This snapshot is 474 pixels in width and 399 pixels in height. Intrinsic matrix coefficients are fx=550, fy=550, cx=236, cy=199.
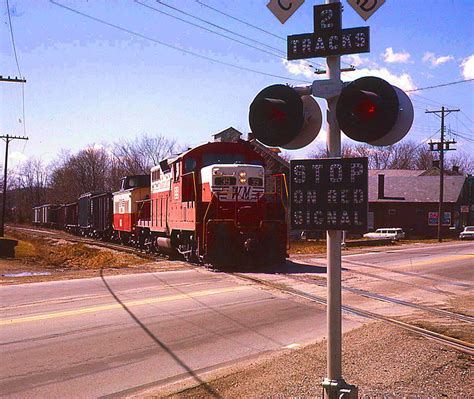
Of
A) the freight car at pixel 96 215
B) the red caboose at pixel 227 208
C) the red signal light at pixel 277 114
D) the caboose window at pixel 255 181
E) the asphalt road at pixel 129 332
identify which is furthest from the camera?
the freight car at pixel 96 215

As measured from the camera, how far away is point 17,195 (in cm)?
13212

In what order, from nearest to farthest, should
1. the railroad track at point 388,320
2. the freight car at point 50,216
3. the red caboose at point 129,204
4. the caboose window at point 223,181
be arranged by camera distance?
the railroad track at point 388,320 → the caboose window at point 223,181 → the red caboose at point 129,204 → the freight car at point 50,216

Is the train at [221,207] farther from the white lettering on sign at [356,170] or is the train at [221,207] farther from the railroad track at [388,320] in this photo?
the white lettering on sign at [356,170]

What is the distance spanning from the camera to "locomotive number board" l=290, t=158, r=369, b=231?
455 cm

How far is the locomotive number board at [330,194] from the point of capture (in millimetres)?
4551

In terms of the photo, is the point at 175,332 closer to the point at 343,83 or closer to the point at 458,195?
the point at 343,83

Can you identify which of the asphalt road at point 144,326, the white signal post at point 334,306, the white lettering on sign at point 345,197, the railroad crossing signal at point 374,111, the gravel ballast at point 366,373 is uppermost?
the railroad crossing signal at point 374,111

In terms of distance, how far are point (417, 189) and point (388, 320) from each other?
5604 centimetres

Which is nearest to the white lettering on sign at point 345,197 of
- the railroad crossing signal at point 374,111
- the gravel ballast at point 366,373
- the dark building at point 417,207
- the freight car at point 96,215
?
the railroad crossing signal at point 374,111

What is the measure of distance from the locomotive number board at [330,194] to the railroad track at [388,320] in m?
3.94

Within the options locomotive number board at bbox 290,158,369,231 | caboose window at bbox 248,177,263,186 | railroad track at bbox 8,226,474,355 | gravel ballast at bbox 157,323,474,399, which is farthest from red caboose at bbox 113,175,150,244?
locomotive number board at bbox 290,158,369,231

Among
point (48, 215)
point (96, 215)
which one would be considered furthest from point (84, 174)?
point (96, 215)

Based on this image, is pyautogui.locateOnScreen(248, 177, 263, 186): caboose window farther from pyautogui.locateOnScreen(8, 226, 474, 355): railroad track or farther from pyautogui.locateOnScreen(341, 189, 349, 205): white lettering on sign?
pyautogui.locateOnScreen(341, 189, 349, 205): white lettering on sign

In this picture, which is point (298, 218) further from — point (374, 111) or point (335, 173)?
point (374, 111)
